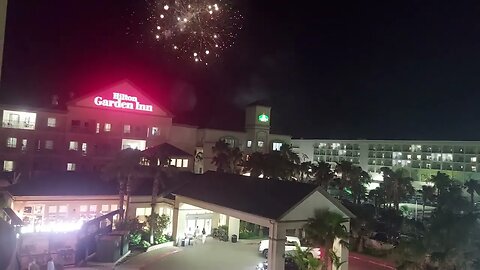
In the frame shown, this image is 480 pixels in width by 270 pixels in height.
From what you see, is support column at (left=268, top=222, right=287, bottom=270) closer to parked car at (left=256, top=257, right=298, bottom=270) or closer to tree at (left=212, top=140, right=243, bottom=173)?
parked car at (left=256, top=257, right=298, bottom=270)

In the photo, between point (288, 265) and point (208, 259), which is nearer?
point (288, 265)

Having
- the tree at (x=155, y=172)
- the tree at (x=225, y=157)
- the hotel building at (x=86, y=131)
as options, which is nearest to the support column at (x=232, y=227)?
the tree at (x=155, y=172)

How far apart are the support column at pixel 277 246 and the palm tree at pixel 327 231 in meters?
1.52

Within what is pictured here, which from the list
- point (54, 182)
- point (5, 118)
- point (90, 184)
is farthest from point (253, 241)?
point (5, 118)

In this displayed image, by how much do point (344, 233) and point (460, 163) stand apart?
6752 centimetres

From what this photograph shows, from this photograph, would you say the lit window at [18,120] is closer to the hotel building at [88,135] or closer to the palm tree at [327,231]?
the hotel building at [88,135]

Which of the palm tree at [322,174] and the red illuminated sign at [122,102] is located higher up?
the red illuminated sign at [122,102]

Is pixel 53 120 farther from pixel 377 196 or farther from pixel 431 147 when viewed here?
pixel 431 147

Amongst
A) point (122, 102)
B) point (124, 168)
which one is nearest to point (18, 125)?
point (122, 102)

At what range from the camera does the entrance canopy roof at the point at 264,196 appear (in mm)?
23875

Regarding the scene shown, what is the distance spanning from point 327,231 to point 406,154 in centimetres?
7211

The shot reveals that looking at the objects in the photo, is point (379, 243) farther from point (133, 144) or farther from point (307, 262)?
point (133, 144)

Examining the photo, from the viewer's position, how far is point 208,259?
28.2m

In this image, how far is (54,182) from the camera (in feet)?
109
